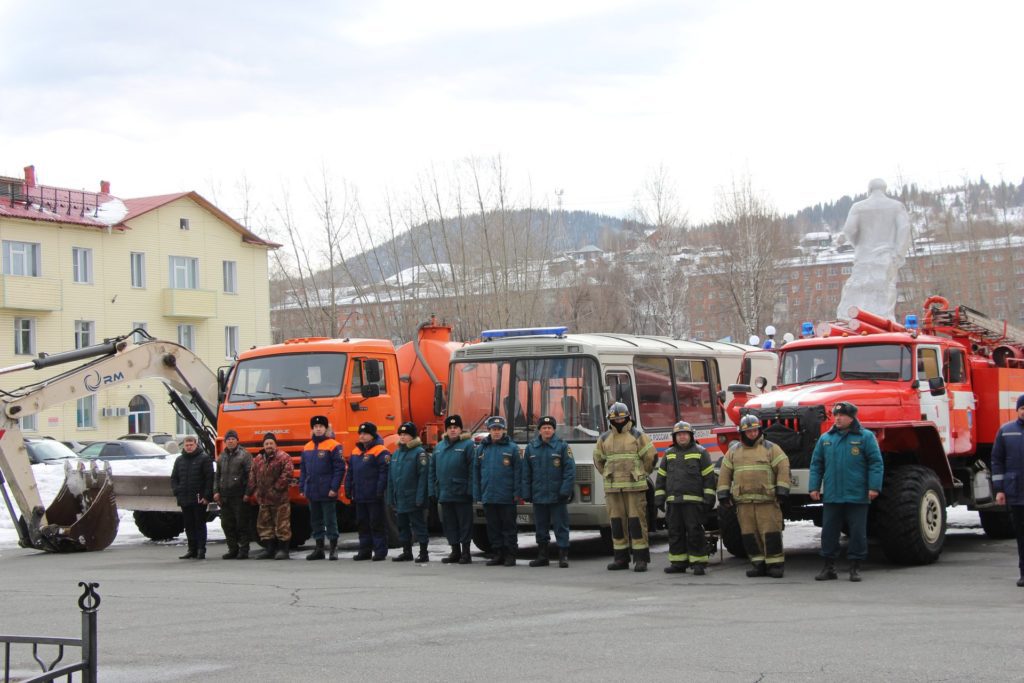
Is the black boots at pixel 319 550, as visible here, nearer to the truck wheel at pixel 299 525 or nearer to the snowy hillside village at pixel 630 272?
the truck wheel at pixel 299 525

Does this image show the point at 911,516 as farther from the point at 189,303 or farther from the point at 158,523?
the point at 189,303

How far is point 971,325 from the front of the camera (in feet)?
54.3

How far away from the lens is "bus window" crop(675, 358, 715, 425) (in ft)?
56.5

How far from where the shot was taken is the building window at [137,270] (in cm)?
5188

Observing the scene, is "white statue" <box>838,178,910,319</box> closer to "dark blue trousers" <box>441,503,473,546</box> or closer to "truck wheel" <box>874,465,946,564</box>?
"truck wheel" <box>874,465,946,564</box>

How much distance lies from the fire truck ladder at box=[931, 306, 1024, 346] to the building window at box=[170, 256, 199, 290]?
42.3 m

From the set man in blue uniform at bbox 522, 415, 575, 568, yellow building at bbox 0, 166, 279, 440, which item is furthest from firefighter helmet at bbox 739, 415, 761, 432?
yellow building at bbox 0, 166, 279, 440

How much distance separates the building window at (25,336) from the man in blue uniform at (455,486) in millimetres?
37432

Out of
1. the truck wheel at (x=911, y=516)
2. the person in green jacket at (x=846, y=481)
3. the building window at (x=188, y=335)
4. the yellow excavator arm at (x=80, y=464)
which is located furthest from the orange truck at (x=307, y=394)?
the building window at (x=188, y=335)

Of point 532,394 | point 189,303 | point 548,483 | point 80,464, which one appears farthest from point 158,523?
point 189,303

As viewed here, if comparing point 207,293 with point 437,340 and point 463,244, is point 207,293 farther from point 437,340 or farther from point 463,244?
point 437,340

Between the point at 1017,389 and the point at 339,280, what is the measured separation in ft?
123

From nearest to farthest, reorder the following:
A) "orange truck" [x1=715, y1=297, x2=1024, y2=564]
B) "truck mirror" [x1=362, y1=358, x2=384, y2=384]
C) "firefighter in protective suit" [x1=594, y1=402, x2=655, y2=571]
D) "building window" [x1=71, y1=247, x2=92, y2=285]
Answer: "orange truck" [x1=715, y1=297, x2=1024, y2=564]
"firefighter in protective suit" [x1=594, y1=402, x2=655, y2=571]
"truck mirror" [x1=362, y1=358, x2=384, y2=384]
"building window" [x1=71, y1=247, x2=92, y2=285]

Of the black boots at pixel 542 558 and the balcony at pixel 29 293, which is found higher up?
the balcony at pixel 29 293
